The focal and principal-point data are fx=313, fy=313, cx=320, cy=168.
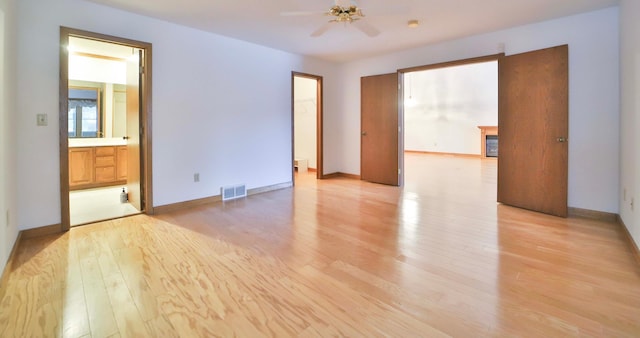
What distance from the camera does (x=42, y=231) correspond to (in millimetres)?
3107

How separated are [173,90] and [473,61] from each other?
13.9ft

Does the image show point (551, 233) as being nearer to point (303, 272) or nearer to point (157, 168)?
point (303, 272)

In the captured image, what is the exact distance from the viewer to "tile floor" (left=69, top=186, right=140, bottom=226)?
3.76 m

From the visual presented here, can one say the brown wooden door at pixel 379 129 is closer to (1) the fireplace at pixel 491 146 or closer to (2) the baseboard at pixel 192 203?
(2) the baseboard at pixel 192 203

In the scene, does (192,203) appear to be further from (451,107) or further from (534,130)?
(451,107)

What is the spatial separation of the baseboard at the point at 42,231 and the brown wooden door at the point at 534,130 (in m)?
5.34

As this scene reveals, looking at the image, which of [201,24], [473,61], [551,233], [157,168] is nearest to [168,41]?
[201,24]

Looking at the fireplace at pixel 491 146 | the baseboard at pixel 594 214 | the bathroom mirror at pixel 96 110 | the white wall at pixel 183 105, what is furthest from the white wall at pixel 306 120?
the fireplace at pixel 491 146

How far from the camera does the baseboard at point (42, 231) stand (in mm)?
2996

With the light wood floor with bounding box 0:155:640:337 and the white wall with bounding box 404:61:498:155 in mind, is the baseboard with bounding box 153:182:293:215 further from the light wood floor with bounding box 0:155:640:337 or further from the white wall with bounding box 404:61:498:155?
the white wall with bounding box 404:61:498:155

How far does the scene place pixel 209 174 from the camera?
453cm

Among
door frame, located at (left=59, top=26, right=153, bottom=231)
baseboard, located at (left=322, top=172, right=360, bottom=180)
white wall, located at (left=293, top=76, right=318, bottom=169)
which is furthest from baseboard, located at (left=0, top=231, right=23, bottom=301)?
white wall, located at (left=293, top=76, right=318, bottom=169)

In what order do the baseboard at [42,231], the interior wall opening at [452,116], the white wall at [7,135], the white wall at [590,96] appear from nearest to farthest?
1. the white wall at [7,135]
2. the baseboard at [42,231]
3. the white wall at [590,96]
4. the interior wall opening at [452,116]

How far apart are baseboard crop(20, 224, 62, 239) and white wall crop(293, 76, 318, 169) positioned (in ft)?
17.3
